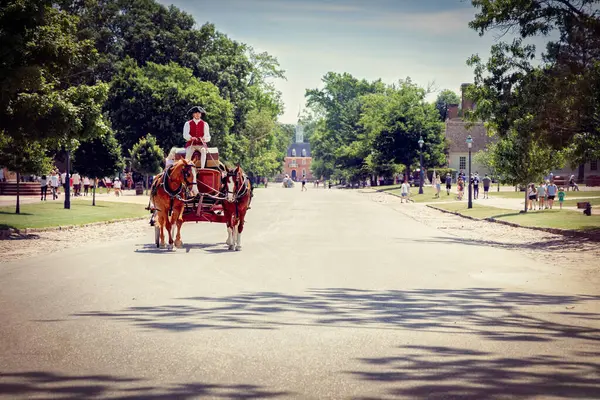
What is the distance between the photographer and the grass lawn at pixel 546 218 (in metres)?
27.9

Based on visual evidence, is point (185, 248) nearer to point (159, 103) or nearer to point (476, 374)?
point (476, 374)

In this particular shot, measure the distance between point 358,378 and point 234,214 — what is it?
1218 centimetres

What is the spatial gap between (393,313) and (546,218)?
972 inches

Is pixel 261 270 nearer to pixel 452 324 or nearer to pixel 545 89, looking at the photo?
pixel 452 324

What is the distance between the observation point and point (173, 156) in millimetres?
19094

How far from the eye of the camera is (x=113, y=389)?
5.98m

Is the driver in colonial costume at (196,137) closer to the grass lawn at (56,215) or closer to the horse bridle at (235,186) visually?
the horse bridle at (235,186)

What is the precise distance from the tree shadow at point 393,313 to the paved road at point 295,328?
0.09 feet

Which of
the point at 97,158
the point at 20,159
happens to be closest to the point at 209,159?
the point at 20,159

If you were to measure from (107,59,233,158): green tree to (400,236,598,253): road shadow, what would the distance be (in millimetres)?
44147

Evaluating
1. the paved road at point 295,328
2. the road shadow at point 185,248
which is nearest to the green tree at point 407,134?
the road shadow at point 185,248

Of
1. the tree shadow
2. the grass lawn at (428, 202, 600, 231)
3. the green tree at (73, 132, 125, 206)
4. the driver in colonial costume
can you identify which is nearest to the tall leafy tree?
the driver in colonial costume

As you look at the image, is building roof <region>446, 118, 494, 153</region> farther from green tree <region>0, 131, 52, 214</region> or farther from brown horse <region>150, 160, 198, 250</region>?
brown horse <region>150, 160, 198, 250</region>

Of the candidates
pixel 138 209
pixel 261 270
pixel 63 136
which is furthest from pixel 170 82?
pixel 261 270
